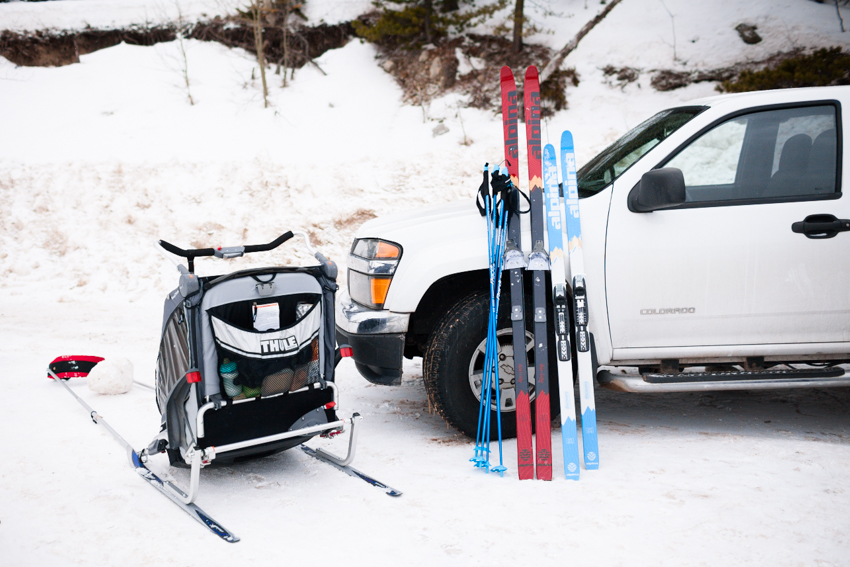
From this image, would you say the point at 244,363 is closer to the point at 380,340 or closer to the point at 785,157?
the point at 380,340

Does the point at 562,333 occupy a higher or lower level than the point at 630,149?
lower

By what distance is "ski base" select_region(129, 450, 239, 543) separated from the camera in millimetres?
2772

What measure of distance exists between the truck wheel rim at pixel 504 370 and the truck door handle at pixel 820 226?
1653 millimetres

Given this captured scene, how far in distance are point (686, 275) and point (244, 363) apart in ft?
8.27

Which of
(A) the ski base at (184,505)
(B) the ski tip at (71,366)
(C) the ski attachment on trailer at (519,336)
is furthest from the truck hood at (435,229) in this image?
(B) the ski tip at (71,366)

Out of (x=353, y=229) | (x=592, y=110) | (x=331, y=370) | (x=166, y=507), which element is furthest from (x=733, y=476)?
(x=592, y=110)

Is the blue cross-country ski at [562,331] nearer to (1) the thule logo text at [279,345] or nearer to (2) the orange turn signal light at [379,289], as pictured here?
(2) the orange turn signal light at [379,289]

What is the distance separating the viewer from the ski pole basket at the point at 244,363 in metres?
3.04

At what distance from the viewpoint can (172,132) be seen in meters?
12.0

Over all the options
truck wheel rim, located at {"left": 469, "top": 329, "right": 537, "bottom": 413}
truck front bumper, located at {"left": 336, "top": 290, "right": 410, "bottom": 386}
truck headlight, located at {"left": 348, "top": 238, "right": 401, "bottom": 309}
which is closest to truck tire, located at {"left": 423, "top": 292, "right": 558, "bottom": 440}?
truck wheel rim, located at {"left": 469, "top": 329, "right": 537, "bottom": 413}

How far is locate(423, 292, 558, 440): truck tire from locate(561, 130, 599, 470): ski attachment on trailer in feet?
1.03

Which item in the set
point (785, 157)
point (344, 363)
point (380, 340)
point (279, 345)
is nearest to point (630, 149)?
point (785, 157)

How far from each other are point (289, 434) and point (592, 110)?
1072cm

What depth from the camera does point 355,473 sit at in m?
3.44
